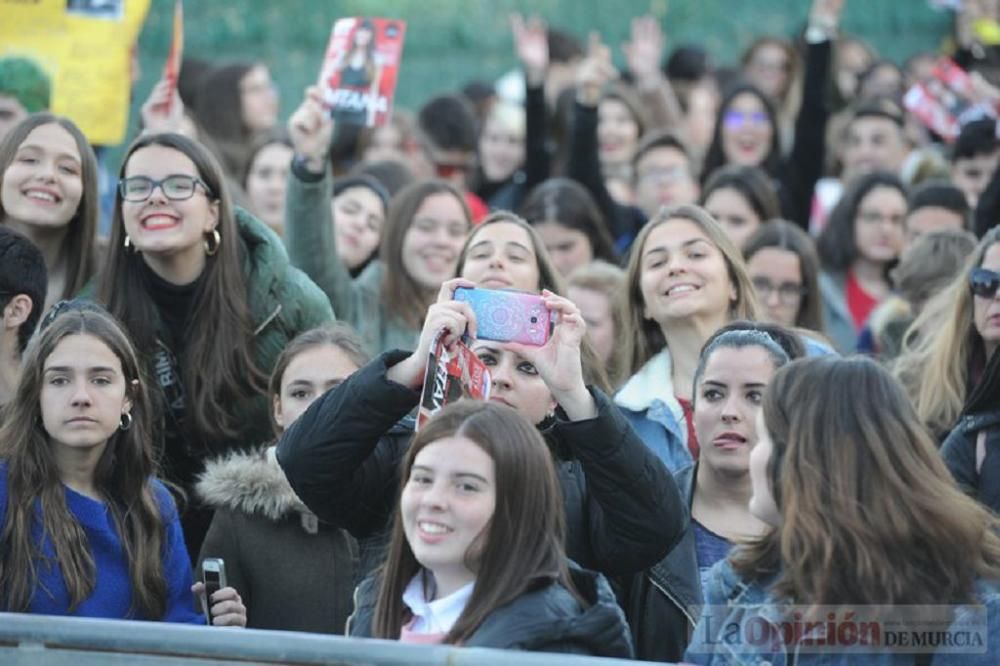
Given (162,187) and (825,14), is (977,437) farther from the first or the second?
(825,14)

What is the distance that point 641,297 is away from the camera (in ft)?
22.8

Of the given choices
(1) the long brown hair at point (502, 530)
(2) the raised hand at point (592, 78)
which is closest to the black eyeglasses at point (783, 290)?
(2) the raised hand at point (592, 78)

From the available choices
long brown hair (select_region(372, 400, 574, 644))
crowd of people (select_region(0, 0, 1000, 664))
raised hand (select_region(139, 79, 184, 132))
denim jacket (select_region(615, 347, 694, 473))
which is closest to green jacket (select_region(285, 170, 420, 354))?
crowd of people (select_region(0, 0, 1000, 664))

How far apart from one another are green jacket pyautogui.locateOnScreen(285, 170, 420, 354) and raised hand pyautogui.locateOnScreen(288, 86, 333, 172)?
3.0 inches

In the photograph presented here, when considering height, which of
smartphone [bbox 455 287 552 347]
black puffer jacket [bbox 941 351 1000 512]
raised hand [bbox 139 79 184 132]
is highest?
raised hand [bbox 139 79 184 132]

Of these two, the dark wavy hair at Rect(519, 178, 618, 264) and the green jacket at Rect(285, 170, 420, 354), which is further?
the dark wavy hair at Rect(519, 178, 618, 264)

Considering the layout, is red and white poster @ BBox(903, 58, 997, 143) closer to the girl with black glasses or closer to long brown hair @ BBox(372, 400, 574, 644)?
the girl with black glasses

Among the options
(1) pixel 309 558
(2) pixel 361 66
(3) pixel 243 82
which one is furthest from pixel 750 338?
(3) pixel 243 82

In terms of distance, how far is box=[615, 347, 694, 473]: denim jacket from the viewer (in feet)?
20.8

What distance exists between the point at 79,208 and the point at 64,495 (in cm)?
173

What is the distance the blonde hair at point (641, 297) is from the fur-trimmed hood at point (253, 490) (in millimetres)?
1493

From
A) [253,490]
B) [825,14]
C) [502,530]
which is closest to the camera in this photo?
[502,530]

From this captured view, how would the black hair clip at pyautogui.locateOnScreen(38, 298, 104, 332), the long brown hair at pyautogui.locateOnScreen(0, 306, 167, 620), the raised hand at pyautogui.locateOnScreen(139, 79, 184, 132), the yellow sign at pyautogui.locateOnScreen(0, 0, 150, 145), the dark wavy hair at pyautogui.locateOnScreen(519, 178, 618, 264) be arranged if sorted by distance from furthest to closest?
1. the dark wavy hair at pyautogui.locateOnScreen(519, 178, 618, 264)
2. the yellow sign at pyautogui.locateOnScreen(0, 0, 150, 145)
3. the raised hand at pyautogui.locateOnScreen(139, 79, 184, 132)
4. the black hair clip at pyautogui.locateOnScreen(38, 298, 104, 332)
5. the long brown hair at pyautogui.locateOnScreen(0, 306, 167, 620)

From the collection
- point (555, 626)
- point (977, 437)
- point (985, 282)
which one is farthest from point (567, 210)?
point (555, 626)
